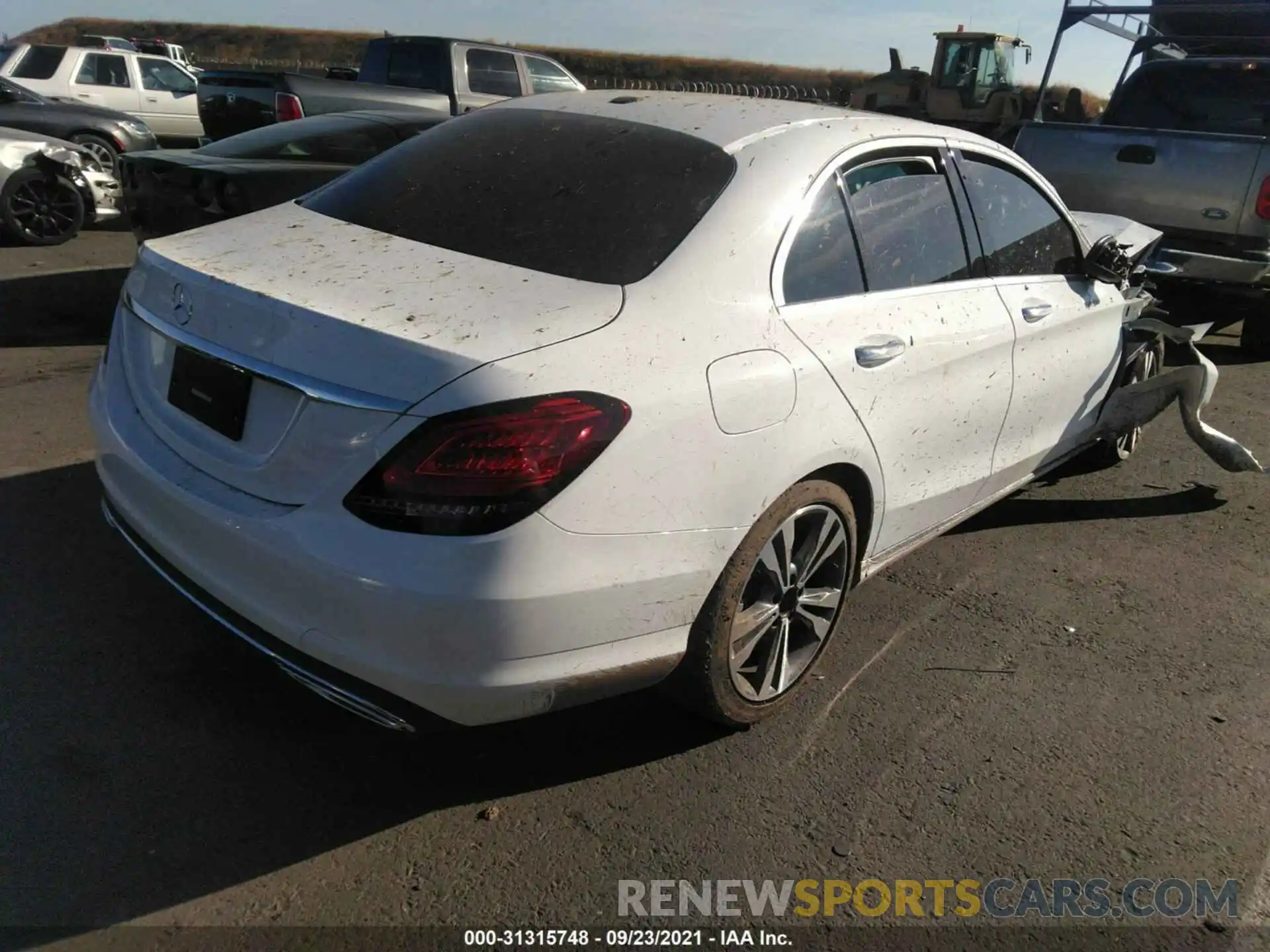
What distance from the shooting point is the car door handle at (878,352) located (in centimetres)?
304

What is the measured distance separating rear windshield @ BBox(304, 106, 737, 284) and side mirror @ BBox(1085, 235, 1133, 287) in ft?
6.79

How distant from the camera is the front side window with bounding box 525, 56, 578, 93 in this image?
1241 centimetres

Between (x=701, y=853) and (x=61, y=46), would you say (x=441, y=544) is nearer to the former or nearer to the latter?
(x=701, y=853)

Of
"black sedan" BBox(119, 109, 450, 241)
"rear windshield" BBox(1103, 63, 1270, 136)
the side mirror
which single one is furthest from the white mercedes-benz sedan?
"rear windshield" BBox(1103, 63, 1270, 136)

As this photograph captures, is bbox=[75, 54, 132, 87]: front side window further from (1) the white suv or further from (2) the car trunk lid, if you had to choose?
(2) the car trunk lid

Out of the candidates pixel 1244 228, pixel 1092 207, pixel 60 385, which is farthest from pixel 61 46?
pixel 1244 228

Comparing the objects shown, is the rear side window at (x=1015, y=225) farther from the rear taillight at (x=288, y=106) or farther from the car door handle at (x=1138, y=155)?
the rear taillight at (x=288, y=106)

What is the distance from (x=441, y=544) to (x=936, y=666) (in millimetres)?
1986

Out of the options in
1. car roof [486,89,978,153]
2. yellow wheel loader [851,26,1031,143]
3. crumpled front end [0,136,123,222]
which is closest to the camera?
car roof [486,89,978,153]

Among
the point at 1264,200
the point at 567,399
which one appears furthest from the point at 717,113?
the point at 1264,200

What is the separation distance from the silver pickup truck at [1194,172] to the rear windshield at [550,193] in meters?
4.23

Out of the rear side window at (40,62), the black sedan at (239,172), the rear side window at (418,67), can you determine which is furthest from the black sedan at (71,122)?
the black sedan at (239,172)

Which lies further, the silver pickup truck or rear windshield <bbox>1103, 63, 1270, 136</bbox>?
rear windshield <bbox>1103, 63, 1270, 136</bbox>

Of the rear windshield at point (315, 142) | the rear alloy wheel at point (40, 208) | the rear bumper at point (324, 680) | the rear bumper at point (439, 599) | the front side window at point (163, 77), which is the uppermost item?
the rear windshield at point (315, 142)
